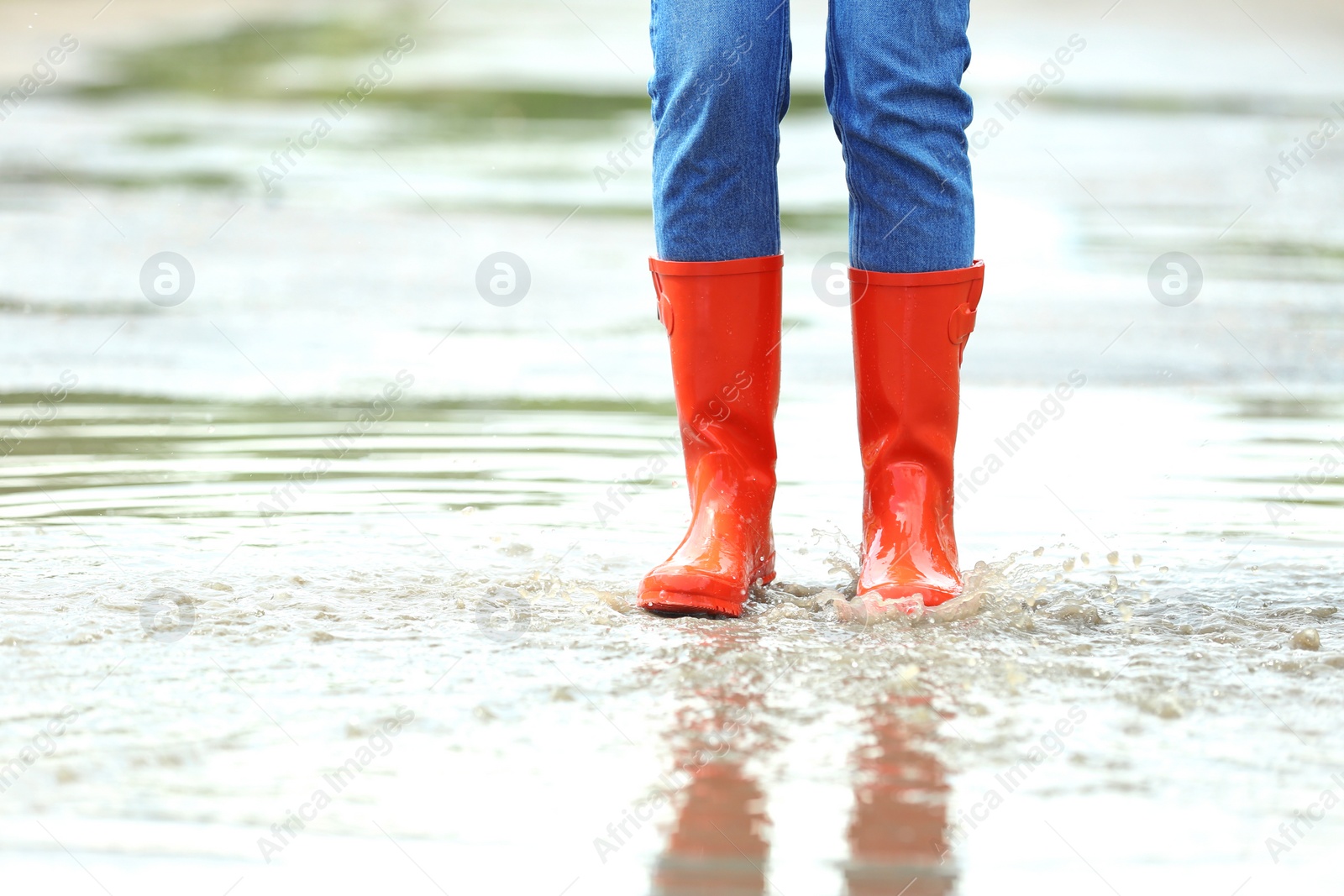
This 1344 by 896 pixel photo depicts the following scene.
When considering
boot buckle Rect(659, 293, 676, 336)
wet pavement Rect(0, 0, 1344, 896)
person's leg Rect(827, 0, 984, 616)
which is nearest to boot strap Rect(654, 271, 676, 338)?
boot buckle Rect(659, 293, 676, 336)

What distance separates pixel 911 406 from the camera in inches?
83.9

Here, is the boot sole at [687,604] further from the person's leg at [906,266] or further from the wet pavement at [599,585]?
the person's leg at [906,266]

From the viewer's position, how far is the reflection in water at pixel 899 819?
1.34 meters

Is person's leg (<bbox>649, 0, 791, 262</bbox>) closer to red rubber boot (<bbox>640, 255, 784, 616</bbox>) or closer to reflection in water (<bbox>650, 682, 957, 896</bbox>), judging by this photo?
red rubber boot (<bbox>640, 255, 784, 616</bbox>)

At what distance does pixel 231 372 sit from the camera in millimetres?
3668

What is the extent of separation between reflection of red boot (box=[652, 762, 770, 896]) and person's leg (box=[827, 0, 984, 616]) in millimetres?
540

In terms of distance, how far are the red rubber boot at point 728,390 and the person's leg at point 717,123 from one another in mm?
39

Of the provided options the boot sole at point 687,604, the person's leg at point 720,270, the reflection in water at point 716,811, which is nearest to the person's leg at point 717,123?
the person's leg at point 720,270

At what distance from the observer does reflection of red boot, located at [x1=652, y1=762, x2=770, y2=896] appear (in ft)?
4.40

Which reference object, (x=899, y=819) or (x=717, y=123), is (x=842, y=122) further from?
(x=899, y=819)

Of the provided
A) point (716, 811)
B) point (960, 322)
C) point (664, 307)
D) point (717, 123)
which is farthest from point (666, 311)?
point (716, 811)

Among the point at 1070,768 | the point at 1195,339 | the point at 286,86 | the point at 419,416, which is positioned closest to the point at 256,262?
the point at 419,416

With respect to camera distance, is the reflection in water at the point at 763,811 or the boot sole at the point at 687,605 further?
the boot sole at the point at 687,605

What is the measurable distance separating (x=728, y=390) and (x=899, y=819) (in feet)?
2.80
